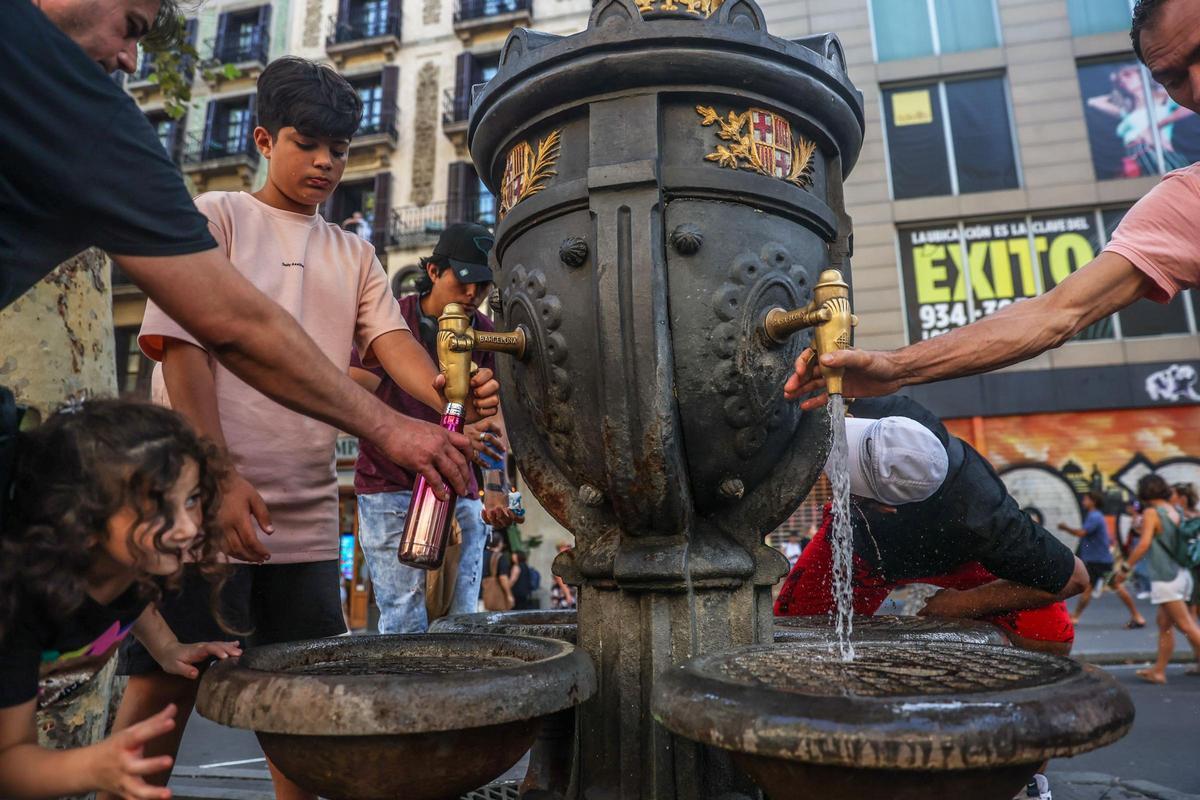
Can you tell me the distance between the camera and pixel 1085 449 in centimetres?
1263

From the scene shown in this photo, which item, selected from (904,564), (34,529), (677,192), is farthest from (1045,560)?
(34,529)

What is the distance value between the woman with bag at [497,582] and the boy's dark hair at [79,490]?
8.14 meters

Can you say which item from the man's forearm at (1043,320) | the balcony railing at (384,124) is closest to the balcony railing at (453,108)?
the balcony railing at (384,124)

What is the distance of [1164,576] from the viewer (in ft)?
21.9

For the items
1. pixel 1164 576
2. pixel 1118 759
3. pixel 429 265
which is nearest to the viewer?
pixel 429 265

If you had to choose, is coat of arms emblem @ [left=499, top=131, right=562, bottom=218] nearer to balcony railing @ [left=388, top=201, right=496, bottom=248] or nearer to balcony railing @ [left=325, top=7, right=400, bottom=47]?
balcony railing @ [left=388, top=201, right=496, bottom=248]

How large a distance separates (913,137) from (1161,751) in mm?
11929

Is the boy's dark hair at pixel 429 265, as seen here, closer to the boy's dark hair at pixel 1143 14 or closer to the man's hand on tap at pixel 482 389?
the man's hand on tap at pixel 482 389

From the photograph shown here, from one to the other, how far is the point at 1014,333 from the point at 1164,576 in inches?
243

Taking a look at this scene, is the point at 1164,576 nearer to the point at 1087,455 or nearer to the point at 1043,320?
the point at 1043,320

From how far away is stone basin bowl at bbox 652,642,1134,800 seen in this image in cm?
108

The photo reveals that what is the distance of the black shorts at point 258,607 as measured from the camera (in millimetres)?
2004

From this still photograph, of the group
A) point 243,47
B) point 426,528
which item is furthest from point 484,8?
point 426,528

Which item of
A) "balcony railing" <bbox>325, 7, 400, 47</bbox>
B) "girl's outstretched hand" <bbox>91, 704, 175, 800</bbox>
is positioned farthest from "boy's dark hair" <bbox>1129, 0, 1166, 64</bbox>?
"balcony railing" <bbox>325, 7, 400, 47</bbox>
